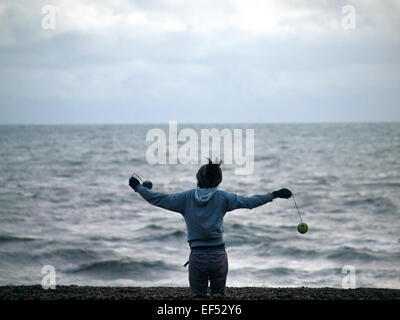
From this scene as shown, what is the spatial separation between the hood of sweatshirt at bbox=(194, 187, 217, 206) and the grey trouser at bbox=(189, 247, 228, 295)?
1.58ft

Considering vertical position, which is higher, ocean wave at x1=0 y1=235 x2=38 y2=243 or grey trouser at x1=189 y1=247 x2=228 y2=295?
ocean wave at x1=0 y1=235 x2=38 y2=243

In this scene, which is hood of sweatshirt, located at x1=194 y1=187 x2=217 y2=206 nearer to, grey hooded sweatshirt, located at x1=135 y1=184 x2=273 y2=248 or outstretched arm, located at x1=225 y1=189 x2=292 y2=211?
grey hooded sweatshirt, located at x1=135 y1=184 x2=273 y2=248

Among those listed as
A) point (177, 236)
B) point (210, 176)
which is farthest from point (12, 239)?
point (210, 176)

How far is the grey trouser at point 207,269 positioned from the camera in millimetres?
5055

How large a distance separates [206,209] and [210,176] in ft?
1.11

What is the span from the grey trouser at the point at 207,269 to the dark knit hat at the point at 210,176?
0.65 metres

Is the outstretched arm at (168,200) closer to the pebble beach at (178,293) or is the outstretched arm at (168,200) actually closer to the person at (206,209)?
the person at (206,209)

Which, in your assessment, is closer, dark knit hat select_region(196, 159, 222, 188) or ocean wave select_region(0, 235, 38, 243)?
dark knit hat select_region(196, 159, 222, 188)

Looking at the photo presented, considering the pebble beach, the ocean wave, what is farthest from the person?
the ocean wave

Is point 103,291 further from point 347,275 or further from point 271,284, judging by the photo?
point 347,275

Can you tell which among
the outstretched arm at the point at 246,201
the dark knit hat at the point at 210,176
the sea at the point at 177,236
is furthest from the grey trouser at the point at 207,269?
the sea at the point at 177,236

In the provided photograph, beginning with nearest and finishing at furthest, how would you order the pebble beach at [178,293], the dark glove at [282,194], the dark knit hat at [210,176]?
the dark glove at [282,194] < the dark knit hat at [210,176] < the pebble beach at [178,293]

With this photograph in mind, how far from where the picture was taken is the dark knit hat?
5121 millimetres
